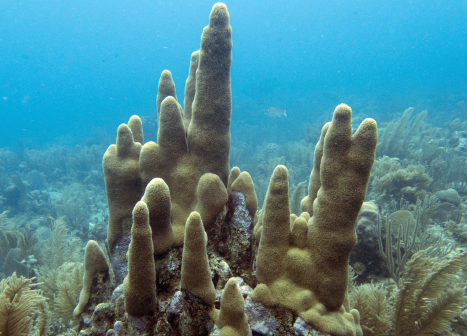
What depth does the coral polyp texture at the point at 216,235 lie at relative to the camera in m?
1.60

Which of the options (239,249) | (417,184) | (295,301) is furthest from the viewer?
(417,184)

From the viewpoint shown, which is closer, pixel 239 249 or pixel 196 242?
pixel 196 242

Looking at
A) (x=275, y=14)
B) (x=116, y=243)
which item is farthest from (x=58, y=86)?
(x=116, y=243)

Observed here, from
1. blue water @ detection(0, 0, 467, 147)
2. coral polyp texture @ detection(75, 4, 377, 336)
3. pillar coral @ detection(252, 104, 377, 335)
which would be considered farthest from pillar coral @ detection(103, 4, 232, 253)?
blue water @ detection(0, 0, 467, 147)

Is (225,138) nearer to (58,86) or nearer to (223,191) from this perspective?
(223,191)

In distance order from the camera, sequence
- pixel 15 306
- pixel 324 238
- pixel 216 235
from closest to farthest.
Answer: pixel 15 306 → pixel 324 238 → pixel 216 235

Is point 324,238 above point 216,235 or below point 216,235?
below

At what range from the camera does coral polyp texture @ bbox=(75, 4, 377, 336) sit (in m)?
1.60

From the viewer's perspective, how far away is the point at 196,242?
1559 mm

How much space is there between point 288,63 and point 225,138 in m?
111

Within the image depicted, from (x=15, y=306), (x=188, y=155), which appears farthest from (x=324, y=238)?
(x=15, y=306)

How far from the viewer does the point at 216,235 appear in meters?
2.31

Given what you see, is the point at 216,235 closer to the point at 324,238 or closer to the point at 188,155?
the point at 188,155

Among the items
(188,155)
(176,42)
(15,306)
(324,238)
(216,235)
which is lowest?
(15,306)
